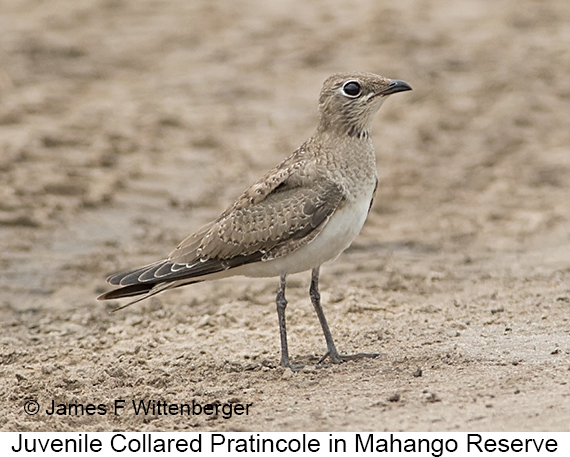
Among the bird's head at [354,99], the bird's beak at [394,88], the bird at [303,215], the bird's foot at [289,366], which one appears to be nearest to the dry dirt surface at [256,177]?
the bird's foot at [289,366]

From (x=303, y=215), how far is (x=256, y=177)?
5280 mm

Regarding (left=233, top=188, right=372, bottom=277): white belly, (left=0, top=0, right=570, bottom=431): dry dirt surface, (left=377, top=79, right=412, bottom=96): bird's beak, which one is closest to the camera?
(left=0, top=0, right=570, bottom=431): dry dirt surface

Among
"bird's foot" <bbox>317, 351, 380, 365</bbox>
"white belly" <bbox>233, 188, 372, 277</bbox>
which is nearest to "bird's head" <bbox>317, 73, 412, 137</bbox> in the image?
"white belly" <bbox>233, 188, 372, 277</bbox>

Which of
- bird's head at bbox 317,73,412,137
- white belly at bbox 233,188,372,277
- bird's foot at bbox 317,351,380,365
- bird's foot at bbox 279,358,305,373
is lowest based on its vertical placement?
bird's foot at bbox 279,358,305,373

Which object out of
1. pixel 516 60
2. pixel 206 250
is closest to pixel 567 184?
pixel 516 60

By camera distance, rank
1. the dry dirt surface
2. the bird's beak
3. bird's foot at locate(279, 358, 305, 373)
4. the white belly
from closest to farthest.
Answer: the dry dirt surface
the white belly
bird's foot at locate(279, 358, 305, 373)
the bird's beak

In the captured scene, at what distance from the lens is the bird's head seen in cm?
721

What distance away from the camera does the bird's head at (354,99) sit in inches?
284

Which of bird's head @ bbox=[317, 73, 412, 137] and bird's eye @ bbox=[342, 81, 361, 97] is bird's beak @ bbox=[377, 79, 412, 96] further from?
bird's eye @ bbox=[342, 81, 361, 97]

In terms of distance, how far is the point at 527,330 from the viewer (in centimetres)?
748

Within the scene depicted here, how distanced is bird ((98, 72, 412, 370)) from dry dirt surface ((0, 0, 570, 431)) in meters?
0.71

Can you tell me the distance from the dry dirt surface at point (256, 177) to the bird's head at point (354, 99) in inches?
67.7

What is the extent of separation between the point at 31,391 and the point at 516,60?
1058cm

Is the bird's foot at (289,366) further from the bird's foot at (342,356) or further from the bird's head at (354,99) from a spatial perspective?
the bird's head at (354,99)
